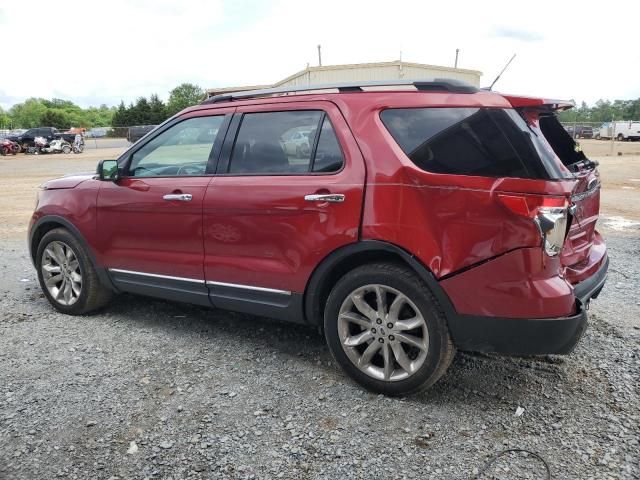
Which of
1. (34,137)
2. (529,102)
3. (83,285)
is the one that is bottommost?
(34,137)

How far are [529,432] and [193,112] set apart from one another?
3139 mm

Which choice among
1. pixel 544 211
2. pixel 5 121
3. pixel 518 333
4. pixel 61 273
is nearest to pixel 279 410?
pixel 518 333

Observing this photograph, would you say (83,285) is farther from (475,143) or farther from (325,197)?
(475,143)

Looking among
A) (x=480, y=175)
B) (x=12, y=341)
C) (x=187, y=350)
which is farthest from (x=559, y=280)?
(x=12, y=341)

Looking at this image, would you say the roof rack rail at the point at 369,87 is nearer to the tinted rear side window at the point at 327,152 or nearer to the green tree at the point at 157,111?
the tinted rear side window at the point at 327,152

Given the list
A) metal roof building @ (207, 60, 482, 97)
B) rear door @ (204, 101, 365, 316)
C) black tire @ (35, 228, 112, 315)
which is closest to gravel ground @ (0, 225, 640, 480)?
black tire @ (35, 228, 112, 315)

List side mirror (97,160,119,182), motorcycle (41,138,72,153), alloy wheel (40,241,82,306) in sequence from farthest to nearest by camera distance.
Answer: motorcycle (41,138,72,153)
alloy wheel (40,241,82,306)
side mirror (97,160,119,182)

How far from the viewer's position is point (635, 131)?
42.6m

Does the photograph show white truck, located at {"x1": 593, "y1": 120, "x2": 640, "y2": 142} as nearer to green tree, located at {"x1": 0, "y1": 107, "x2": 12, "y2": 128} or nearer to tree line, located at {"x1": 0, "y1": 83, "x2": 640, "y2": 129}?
tree line, located at {"x1": 0, "y1": 83, "x2": 640, "y2": 129}

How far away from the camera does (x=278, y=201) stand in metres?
3.55

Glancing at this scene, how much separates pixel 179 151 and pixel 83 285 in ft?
4.78

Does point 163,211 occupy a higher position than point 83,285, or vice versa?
point 163,211

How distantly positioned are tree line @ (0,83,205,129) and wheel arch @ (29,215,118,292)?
136 inches

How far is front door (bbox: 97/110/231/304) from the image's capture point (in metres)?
4.02
